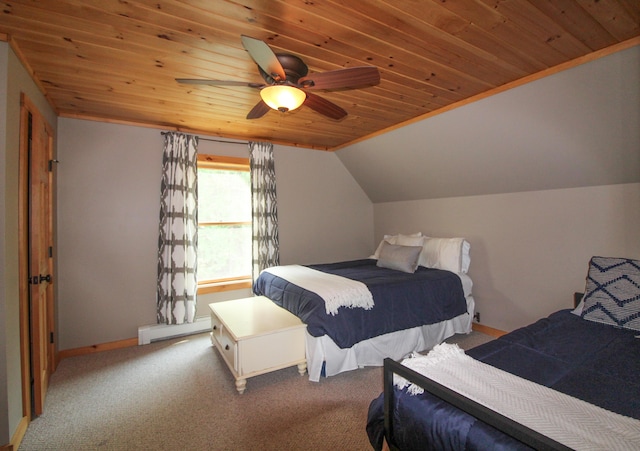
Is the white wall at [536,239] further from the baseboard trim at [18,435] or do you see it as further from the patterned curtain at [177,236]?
the baseboard trim at [18,435]

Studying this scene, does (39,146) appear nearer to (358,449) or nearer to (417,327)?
(358,449)

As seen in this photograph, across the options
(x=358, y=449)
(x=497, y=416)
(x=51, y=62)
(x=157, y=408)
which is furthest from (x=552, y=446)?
(x=51, y=62)

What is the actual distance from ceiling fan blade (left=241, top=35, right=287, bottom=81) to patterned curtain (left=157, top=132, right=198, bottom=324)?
87.9 inches

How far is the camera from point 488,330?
3.44 meters

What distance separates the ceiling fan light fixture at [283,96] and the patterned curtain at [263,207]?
7.02 feet

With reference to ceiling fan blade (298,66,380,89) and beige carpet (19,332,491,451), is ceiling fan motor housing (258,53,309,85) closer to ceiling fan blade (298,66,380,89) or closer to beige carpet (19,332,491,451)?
ceiling fan blade (298,66,380,89)

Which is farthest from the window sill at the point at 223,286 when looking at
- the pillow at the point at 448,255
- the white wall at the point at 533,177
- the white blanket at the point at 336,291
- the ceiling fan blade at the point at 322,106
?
the ceiling fan blade at the point at 322,106

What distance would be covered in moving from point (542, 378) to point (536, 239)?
2094mm

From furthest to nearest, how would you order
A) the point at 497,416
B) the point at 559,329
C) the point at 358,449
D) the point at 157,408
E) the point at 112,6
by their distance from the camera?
1. the point at 157,408
2. the point at 559,329
3. the point at 358,449
4. the point at 112,6
5. the point at 497,416

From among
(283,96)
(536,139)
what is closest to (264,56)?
(283,96)

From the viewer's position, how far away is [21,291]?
6.12 ft

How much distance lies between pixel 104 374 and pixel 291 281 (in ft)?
5.88

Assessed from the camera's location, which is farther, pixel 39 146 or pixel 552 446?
pixel 39 146

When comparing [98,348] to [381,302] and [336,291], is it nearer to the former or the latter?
[336,291]
